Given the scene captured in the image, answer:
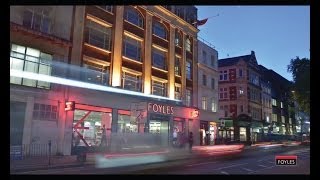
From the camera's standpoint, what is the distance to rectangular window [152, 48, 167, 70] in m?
30.9

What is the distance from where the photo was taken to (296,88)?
22.0m

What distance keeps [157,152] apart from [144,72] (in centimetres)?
957

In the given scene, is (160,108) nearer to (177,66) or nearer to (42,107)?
(177,66)

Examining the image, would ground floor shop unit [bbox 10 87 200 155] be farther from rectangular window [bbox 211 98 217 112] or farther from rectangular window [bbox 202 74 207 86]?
rectangular window [bbox 211 98 217 112]

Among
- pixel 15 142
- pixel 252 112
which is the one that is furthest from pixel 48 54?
pixel 252 112

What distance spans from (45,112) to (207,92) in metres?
23.0

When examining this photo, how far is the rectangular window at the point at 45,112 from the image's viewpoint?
19594mm

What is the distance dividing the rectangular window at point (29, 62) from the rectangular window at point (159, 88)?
38.7ft

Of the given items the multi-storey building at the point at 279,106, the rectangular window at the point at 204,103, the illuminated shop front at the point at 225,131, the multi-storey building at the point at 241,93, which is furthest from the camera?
the multi-storey building at the point at 241,93

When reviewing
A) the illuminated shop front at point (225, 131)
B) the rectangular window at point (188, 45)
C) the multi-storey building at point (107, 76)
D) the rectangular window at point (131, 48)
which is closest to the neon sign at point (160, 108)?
the multi-storey building at point (107, 76)

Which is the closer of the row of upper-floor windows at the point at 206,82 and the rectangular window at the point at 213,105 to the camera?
the row of upper-floor windows at the point at 206,82

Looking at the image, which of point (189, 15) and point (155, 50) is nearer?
point (155, 50)

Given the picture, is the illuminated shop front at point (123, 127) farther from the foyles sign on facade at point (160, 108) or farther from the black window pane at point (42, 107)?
the black window pane at point (42, 107)
